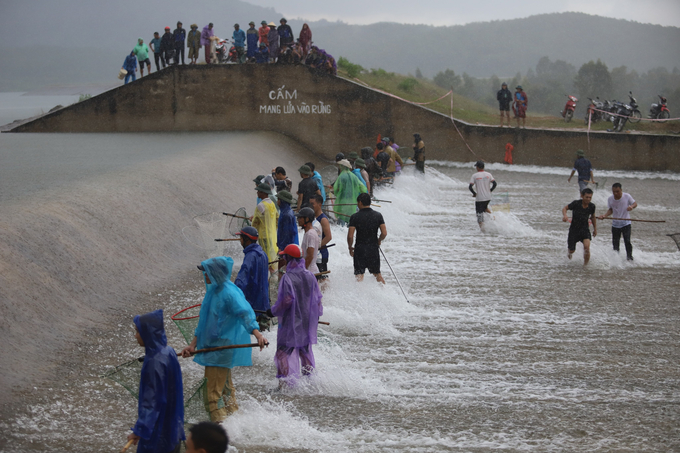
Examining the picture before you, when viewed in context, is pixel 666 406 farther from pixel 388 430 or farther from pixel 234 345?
pixel 234 345

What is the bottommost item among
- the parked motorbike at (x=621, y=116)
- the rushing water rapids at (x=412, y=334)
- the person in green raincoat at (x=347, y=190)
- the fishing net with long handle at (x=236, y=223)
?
the rushing water rapids at (x=412, y=334)

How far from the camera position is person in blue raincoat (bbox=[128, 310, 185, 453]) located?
4.59 metres

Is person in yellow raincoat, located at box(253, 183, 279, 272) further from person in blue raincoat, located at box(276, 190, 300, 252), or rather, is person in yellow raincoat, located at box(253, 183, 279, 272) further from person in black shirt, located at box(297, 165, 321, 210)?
person in black shirt, located at box(297, 165, 321, 210)

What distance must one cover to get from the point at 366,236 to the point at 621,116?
68.4 feet

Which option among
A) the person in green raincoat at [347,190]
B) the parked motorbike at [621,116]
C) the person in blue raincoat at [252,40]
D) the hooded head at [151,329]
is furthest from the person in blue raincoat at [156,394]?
the parked motorbike at [621,116]

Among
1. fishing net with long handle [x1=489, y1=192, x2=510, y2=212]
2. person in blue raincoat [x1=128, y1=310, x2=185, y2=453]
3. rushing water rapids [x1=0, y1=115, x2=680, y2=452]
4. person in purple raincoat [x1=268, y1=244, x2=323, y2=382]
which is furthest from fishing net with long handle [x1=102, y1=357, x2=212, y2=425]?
fishing net with long handle [x1=489, y1=192, x2=510, y2=212]

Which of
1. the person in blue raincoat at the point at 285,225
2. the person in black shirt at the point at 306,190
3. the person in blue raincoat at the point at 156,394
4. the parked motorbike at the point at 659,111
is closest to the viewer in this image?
the person in blue raincoat at the point at 156,394

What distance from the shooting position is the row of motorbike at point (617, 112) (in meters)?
27.3

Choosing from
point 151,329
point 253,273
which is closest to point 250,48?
point 253,273

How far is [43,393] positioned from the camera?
6.80 metres

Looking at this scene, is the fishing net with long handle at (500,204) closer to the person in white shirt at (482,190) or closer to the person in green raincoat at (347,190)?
the person in white shirt at (482,190)

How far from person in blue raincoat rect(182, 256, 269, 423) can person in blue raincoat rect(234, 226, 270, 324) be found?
53.5 inches

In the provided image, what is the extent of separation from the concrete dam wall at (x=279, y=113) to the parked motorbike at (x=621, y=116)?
3742mm

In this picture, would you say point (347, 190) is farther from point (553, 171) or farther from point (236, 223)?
point (553, 171)
